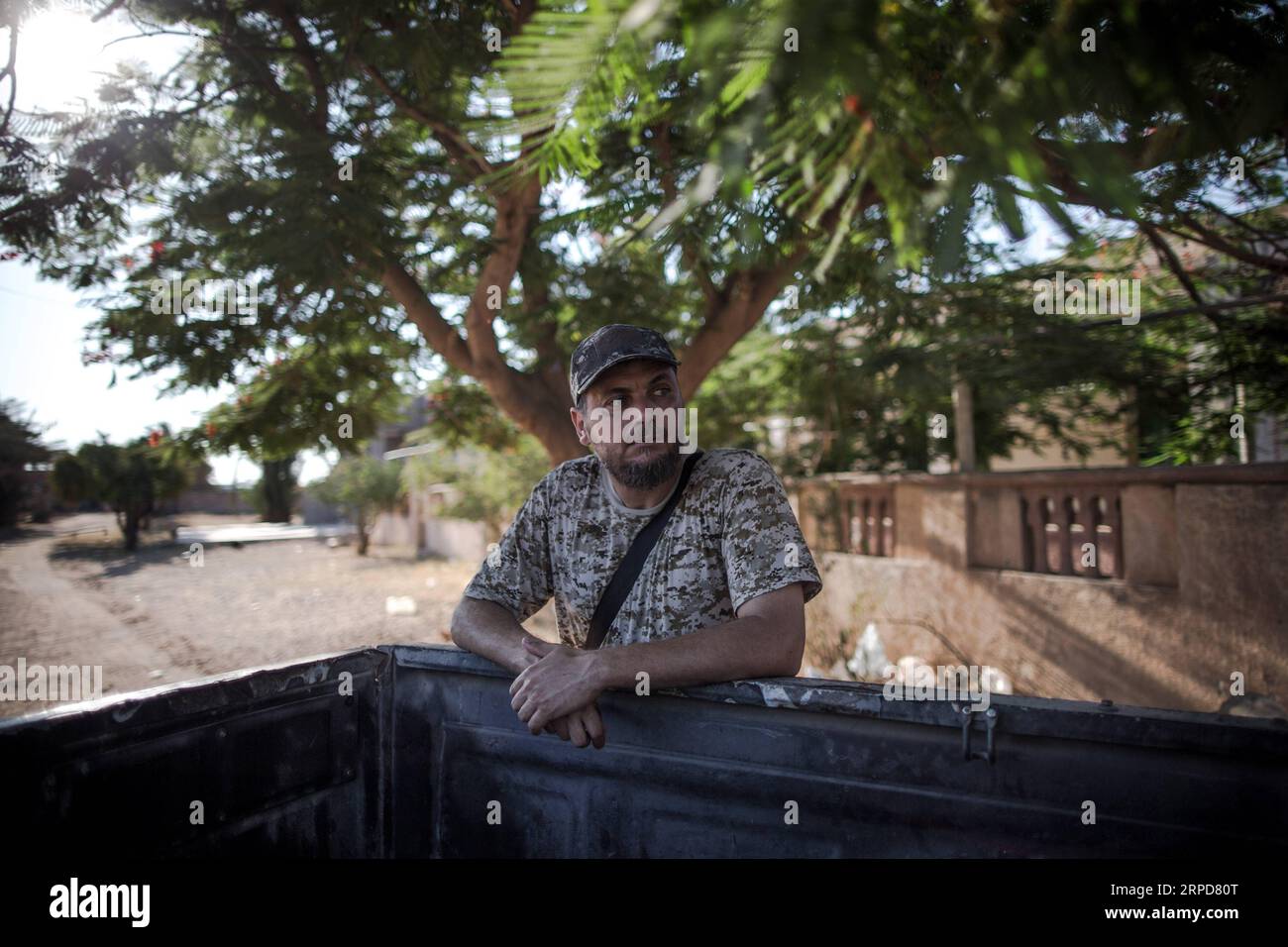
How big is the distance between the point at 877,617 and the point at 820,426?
6.44 ft

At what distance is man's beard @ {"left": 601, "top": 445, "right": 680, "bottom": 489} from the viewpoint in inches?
87.0

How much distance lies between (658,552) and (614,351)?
0.62 meters

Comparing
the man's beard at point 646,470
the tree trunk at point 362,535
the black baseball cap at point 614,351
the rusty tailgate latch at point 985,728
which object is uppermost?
the black baseball cap at point 614,351

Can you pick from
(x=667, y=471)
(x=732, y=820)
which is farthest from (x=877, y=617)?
(x=732, y=820)

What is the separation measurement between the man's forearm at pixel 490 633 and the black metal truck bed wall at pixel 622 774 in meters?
0.05

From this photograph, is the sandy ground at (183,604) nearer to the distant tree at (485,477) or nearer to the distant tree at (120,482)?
the distant tree at (120,482)

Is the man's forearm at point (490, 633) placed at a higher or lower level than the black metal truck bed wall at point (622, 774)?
higher

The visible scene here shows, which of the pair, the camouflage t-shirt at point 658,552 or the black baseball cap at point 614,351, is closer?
the camouflage t-shirt at point 658,552

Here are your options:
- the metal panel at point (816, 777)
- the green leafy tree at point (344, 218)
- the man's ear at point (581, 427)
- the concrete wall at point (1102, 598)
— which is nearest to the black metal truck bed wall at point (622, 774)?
the metal panel at point (816, 777)

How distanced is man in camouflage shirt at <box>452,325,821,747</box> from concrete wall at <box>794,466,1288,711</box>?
3.61 meters

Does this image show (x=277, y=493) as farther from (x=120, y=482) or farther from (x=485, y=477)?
(x=485, y=477)

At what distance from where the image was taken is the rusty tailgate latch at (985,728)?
134cm

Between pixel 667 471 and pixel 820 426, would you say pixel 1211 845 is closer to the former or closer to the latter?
pixel 667 471
